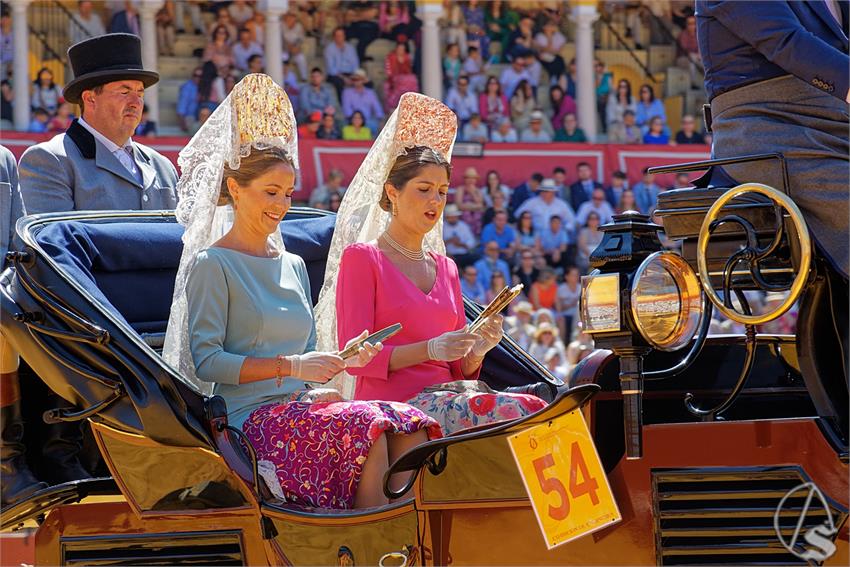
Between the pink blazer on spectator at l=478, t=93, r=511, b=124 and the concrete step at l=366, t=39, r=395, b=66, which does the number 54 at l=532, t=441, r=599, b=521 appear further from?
the concrete step at l=366, t=39, r=395, b=66

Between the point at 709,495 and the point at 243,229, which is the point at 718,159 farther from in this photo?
the point at 243,229

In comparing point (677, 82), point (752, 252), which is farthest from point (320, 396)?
point (677, 82)

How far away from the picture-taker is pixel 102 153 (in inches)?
181

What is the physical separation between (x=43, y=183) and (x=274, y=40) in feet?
42.9

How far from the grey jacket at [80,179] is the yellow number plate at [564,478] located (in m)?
2.22

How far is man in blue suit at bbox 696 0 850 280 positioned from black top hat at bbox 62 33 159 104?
7.30 ft

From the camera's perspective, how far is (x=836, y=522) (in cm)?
265

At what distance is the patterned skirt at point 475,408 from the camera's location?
338 centimetres

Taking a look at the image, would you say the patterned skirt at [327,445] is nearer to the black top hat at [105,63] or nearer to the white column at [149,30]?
the black top hat at [105,63]

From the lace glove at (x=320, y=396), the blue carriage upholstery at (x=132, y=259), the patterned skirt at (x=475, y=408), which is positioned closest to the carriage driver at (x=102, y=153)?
the blue carriage upholstery at (x=132, y=259)

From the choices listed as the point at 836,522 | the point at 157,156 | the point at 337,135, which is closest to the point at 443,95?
the point at 337,135

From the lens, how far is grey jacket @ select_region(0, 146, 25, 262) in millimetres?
4508

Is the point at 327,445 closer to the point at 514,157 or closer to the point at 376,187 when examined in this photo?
the point at 376,187

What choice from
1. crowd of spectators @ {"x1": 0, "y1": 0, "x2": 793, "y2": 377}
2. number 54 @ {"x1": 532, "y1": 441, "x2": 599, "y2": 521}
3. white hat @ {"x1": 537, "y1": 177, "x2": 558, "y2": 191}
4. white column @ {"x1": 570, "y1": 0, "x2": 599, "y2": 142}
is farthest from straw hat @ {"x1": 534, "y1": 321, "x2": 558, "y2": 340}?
number 54 @ {"x1": 532, "y1": 441, "x2": 599, "y2": 521}
